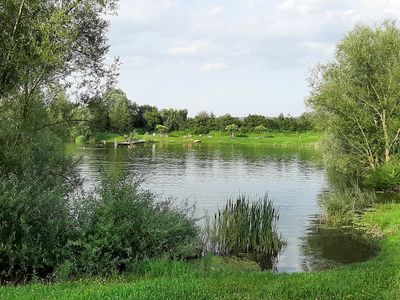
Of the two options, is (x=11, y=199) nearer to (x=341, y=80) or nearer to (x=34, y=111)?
(x=34, y=111)

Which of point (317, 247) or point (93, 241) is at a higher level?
point (93, 241)

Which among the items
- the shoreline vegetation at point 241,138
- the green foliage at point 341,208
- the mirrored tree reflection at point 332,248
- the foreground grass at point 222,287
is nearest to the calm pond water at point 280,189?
the mirrored tree reflection at point 332,248

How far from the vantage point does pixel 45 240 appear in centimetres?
1073

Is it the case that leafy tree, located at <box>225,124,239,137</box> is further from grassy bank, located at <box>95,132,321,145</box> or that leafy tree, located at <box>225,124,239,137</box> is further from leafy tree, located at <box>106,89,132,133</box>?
leafy tree, located at <box>106,89,132,133</box>

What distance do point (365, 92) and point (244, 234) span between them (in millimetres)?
21731

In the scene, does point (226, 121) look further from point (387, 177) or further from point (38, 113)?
point (38, 113)

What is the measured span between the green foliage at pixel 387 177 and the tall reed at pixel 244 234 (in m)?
16.8

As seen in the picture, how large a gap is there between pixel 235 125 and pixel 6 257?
110 metres

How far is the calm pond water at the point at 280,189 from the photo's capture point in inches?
674

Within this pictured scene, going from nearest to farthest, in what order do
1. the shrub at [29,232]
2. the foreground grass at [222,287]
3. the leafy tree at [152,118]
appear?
the foreground grass at [222,287] → the shrub at [29,232] → the leafy tree at [152,118]

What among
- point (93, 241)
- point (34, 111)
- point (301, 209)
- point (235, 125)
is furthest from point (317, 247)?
point (235, 125)

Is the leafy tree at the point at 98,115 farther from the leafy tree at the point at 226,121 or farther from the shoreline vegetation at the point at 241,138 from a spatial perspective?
the leafy tree at the point at 226,121

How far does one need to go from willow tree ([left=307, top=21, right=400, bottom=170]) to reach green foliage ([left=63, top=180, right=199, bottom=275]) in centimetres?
2444

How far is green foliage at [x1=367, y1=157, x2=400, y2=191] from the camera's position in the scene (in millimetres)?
31359
